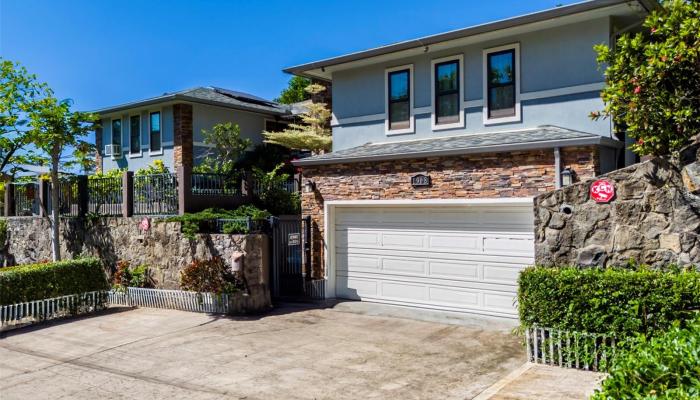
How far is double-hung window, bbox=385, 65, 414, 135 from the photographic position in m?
14.0

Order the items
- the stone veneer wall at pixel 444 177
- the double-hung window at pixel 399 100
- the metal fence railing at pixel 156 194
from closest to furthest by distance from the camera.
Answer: the stone veneer wall at pixel 444 177, the double-hung window at pixel 399 100, the metal fence railing at pixel 156 194

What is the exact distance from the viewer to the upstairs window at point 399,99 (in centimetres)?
1407

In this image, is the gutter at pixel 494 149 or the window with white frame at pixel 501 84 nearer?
the gutter at pixel 494 149

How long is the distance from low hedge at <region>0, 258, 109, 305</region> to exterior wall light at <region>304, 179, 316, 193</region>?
18.0 ft

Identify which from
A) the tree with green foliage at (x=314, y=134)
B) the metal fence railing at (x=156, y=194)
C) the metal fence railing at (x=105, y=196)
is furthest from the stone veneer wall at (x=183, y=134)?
the metal fence railing at (x=156, y=194)

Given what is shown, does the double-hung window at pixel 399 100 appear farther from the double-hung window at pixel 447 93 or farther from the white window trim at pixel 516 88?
the white window trim at pixel 516 88

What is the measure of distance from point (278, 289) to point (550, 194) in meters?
7.39

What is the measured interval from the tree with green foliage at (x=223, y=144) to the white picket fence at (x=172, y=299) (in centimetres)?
764

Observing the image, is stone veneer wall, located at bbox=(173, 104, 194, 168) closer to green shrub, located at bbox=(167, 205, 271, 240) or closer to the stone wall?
green shrub, located at bbox=(167, 205, 271, 240)

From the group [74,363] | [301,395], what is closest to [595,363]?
[301,395]

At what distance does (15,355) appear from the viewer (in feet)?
31.0

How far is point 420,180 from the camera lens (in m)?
11.9

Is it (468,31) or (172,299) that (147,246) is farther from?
(468,31)

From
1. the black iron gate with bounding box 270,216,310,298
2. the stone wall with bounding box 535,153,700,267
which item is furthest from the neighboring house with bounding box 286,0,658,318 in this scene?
the stone wall with bounding box 535,153,700,267
